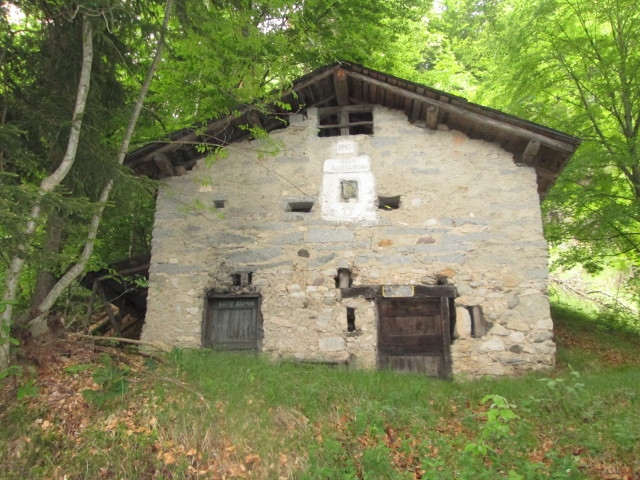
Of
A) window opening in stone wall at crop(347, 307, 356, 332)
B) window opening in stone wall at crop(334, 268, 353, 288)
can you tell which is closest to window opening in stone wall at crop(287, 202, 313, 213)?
window opening in stone wall at crop(334, 268, 353, 288)

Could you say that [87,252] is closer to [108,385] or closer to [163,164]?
[108,385]

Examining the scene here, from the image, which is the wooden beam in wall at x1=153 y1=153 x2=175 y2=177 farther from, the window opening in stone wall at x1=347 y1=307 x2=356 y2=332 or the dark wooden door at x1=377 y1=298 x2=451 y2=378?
the dark wooden door at x1=377 y1=298 x2=451 y2=378

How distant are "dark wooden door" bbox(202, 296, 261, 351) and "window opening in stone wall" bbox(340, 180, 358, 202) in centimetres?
225

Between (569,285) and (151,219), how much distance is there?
1258cm

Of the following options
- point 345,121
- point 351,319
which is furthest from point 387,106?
point 351,319

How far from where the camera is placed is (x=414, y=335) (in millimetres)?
7918

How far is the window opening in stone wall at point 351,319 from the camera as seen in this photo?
7.87m

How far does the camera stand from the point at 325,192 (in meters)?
8.49

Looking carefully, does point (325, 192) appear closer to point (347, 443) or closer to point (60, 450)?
point (347, 443)

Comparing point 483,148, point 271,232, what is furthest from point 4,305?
point 483,148

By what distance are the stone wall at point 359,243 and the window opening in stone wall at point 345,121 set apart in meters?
0.23

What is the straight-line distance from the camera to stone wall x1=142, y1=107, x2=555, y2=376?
25.2 ft

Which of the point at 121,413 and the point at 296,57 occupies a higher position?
the point at 296,57

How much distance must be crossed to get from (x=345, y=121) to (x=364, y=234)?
2.19 meters
